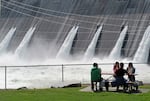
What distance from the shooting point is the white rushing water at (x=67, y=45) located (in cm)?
4172

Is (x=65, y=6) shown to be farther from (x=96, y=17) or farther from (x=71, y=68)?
(x=71, y=68)

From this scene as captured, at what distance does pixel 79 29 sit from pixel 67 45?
2.05 metres

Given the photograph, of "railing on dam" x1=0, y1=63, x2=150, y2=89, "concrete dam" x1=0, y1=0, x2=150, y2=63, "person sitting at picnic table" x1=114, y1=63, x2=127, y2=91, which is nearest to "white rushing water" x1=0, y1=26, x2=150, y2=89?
"railing on dam" x1=0, y1=63, x2=150, y2=89

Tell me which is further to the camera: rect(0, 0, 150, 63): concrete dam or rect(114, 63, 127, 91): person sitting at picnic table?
rect(0, 0, 150, 63): concrete dam

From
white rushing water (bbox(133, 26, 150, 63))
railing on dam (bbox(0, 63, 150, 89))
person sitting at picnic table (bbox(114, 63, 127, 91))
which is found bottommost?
person sitting at picnic table (bbox(114, 63, 127, 91))

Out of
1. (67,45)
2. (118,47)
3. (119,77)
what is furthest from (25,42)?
(119,77)

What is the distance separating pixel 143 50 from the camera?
37469mm

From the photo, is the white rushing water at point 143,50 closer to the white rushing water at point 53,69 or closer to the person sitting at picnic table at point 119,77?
the white rushing water at point 53,69

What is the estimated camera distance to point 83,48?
4166cm

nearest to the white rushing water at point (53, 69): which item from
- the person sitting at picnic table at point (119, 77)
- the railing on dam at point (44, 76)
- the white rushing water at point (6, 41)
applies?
the railing on dam at point (44, 76)

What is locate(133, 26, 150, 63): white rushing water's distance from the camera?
3691cm

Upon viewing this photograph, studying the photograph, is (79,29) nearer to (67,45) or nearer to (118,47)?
(67,45)

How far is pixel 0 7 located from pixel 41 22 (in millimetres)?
8241

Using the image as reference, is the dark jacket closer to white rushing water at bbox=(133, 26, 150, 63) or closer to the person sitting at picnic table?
the person sitting at picnic table
